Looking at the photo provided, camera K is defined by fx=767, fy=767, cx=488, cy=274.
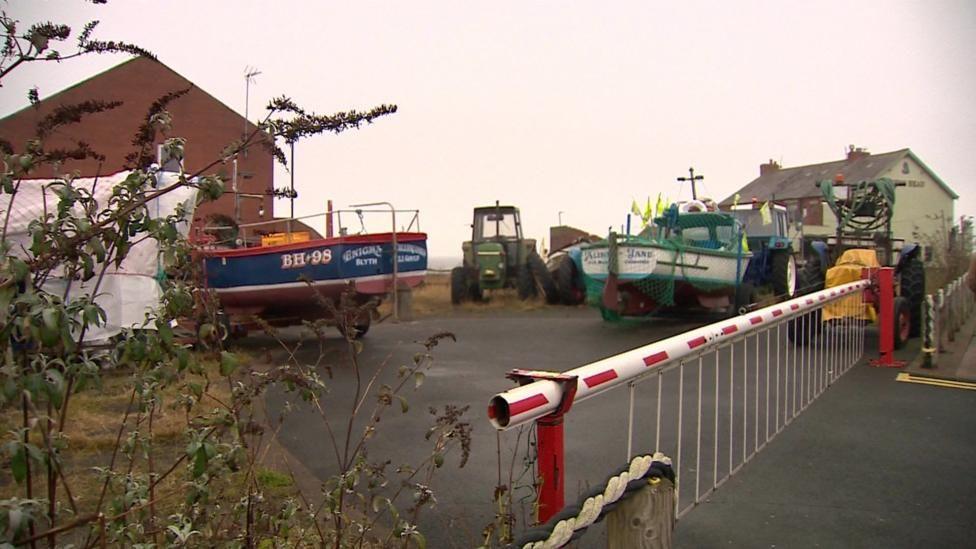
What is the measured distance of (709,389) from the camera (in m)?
8.40

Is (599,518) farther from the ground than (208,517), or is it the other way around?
(599,518)

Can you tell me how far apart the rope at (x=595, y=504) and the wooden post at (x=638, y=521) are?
0.03m

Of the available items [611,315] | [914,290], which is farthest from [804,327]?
[611,315]

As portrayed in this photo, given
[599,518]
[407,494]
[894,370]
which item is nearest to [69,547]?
[599,518]

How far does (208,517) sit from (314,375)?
24.5 inches

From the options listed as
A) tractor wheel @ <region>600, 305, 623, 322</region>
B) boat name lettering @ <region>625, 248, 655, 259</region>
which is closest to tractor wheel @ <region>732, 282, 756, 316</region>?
tractor wheel @ <region>600, 305, 623, 322</region>

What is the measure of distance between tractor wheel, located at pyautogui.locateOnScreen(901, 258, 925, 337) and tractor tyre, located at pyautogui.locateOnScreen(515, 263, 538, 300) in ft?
37.7

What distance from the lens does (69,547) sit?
1911mm

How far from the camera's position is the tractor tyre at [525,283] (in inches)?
872

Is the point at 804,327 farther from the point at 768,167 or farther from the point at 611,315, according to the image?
the point at 768,167

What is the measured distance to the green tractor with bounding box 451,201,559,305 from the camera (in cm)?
2173

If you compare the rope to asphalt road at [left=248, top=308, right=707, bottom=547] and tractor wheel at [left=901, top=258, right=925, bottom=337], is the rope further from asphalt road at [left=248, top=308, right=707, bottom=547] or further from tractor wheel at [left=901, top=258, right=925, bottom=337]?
tractor wheel at [left=901, top=258, right=925, bottom=337]

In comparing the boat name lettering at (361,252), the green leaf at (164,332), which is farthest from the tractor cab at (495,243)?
the green leaf at (164,332)

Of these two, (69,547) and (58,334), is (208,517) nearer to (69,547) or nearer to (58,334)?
(69,547)
